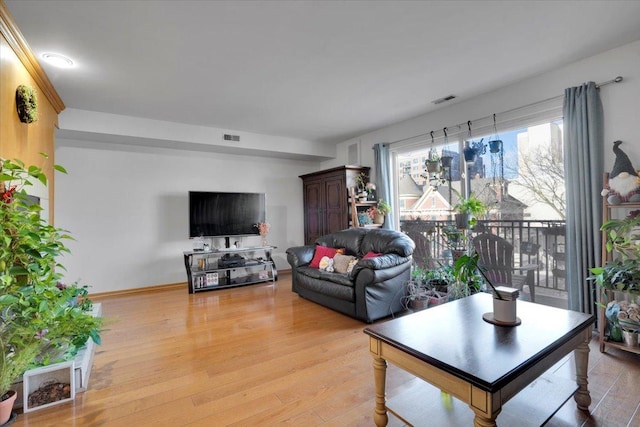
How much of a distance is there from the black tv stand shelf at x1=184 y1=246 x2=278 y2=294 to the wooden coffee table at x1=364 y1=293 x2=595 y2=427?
146 inches

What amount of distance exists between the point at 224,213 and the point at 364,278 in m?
2.93

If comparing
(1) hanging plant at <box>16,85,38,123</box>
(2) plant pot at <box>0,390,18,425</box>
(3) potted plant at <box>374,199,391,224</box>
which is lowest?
(2) plant pot at <box>0,390,18,425</box>

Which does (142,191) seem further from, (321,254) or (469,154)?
(469,154)

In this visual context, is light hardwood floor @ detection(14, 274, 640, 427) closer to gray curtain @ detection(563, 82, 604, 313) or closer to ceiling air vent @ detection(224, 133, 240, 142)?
gray curtain @ detection(563, 82, 604, 313)

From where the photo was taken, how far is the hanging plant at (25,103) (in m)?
2.38

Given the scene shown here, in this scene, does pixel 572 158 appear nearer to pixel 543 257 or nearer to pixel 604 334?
pixel 543 257

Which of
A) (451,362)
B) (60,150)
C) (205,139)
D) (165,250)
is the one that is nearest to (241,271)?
(165,250)

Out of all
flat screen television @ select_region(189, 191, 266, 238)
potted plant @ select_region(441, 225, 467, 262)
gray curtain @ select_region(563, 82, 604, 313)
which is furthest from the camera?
flat screen television @ select_region(189, 191, 266, 238)

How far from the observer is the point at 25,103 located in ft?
A: 7.89

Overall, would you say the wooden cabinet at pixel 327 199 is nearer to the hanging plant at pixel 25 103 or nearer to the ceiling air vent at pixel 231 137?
the ceiling air vent at pixel 231 137

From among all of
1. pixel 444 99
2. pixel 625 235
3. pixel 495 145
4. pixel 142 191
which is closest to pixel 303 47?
pixel 444 99

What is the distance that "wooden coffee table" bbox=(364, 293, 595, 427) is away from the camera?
48.7 inches

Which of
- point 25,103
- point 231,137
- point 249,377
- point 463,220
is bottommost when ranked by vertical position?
point 249,377

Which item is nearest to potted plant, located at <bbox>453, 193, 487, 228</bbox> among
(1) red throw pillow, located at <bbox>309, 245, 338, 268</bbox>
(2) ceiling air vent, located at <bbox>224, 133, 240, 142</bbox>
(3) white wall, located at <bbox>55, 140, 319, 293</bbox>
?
(1) red throw pillow, located at <bbox>309, 245, 338, 268</bbox>
